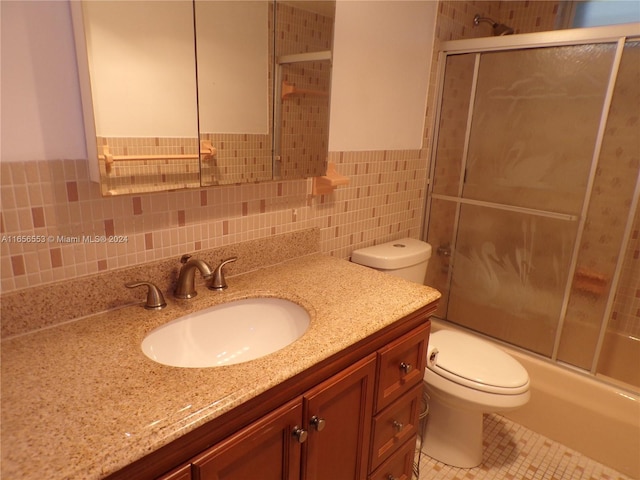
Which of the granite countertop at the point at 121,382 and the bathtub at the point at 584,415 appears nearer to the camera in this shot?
the granite countertop at the point at 121,382

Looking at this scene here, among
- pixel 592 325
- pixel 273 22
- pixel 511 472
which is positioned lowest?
pixel 511 472

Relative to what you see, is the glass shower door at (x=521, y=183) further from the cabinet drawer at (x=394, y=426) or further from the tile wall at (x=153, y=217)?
the cabinet drawer at (x=394, y=426)

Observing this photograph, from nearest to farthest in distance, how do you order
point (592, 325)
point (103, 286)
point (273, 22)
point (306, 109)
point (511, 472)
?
1. point (103, 286)
2. point (273, 22)
3. point (306, 109)
4. point (511, 472)
5. point (592, 325)

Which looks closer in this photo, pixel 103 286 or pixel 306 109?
pixel 103 286

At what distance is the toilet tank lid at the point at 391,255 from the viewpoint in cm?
175

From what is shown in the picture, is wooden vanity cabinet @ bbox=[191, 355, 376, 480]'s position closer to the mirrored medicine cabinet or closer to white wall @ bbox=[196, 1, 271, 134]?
the mirrored medicine cabinet

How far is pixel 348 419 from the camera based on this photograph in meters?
1.09

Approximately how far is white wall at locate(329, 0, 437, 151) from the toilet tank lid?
439 mm

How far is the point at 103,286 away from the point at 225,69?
2.15 ft

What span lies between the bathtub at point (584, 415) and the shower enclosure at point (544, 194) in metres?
0.11

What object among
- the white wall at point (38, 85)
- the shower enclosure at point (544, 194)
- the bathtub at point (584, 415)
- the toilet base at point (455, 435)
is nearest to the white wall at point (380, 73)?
the shower enclosure at point (544, 194)

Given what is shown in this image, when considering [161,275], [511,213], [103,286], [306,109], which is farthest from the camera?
[511,213]

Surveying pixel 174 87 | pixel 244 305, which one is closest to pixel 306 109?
pixel 174 87

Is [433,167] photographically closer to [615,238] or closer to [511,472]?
[615,238]
